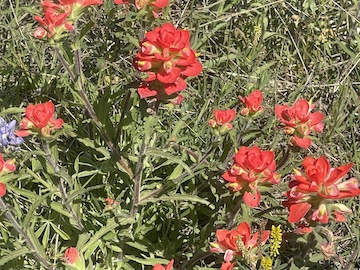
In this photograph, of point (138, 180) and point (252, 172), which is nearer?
point (252, 172)

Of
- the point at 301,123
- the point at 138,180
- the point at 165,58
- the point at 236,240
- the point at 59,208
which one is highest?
the point at 165,58

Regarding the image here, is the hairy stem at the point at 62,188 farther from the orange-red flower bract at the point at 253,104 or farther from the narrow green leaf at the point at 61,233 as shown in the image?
the orange-red flower bract at the point at 253,104

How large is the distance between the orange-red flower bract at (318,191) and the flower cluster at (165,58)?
40 cm

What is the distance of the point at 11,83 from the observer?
2.53 metres

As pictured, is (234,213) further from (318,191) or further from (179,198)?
(318,191)

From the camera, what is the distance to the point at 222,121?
69.2 inches

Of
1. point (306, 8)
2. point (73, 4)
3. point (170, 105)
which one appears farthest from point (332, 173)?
point (306, 8)

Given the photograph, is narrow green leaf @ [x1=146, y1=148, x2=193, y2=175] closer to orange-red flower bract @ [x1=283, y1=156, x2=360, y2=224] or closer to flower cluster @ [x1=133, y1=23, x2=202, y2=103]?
flower cluster @ [x1=133, y1=23, x2=202, y2=103]

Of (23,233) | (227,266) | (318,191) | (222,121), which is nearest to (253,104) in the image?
(222,121)

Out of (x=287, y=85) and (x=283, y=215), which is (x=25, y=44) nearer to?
(x=287, y=85)

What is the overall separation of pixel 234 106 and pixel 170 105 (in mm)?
989

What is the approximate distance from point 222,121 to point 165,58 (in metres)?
0.41

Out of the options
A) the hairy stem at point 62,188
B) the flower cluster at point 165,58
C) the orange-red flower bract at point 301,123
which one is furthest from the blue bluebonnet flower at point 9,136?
the orange-red flower bract at point 301,123

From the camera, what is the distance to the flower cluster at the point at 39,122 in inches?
60.7
